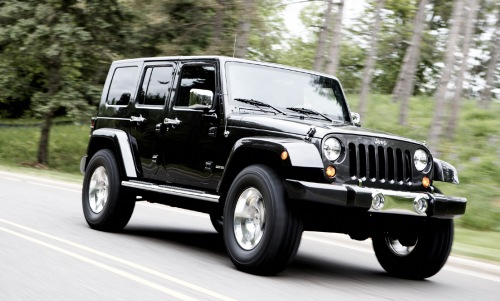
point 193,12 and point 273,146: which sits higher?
point 193,12

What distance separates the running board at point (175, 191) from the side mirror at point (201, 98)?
0.90 m

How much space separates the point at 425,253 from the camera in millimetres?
7059

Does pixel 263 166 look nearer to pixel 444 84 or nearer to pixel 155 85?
pixel 155 85

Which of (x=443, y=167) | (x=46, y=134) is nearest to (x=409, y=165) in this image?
(x=443, y=167)

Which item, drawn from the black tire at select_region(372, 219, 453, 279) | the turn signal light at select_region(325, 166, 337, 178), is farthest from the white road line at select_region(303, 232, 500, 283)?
the turn signal light at select_region(325, 166, 337, 178)

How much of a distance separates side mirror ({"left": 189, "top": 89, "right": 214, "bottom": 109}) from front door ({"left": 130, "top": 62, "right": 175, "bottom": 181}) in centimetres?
80

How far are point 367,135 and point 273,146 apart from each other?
89 cm

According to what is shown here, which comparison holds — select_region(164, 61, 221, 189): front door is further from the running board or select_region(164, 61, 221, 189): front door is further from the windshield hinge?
the windshield hinge

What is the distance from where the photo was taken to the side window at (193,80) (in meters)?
7.85

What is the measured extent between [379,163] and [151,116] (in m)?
3.12

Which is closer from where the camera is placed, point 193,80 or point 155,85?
point 193,80

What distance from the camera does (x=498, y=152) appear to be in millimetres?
18844

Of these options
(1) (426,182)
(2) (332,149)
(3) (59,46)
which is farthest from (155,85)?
(3) (59,46)

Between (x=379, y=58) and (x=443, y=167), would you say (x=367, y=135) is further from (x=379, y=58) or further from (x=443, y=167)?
(x=379, y=58)
